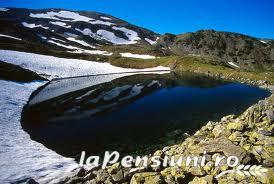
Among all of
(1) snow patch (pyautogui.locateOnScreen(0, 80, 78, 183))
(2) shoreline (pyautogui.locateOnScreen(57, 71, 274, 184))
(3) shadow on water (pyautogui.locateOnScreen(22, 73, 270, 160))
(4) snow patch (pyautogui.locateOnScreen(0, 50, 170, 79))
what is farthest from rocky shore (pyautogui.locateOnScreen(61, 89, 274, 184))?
(4) snow patch (pyautogui.locateOnScreen(0, 50, 170, 79))

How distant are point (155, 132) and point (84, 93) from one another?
28.2 meters

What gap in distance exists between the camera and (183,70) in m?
108

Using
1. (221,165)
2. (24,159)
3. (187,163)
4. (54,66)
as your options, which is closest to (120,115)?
(24,159)

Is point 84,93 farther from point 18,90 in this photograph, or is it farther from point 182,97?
point 182,97

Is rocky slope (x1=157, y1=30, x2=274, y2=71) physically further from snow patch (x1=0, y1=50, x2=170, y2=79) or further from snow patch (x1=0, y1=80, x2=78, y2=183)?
snow patch (x1=0, y1=80, x2=78, y2=183)

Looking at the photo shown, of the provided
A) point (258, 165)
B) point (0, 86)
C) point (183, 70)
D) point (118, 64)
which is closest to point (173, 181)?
point (258, 165)

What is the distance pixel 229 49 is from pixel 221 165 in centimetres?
16284

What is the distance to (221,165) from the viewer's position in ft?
57.7

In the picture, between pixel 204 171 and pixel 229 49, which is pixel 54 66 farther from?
pixel 229 49

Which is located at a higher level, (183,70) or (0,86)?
(183,70)

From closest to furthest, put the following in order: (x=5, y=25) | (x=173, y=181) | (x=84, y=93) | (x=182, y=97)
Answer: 1. (x=173, y=181)
2. (x=182, y=97)
3. (x=84, y=93)
4. (x=5, y=25)

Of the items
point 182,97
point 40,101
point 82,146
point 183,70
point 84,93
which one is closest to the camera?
point 82,146

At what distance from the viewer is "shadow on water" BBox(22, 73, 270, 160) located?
28.9m

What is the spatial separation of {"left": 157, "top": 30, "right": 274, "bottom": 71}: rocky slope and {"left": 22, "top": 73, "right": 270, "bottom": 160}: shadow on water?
311ft
